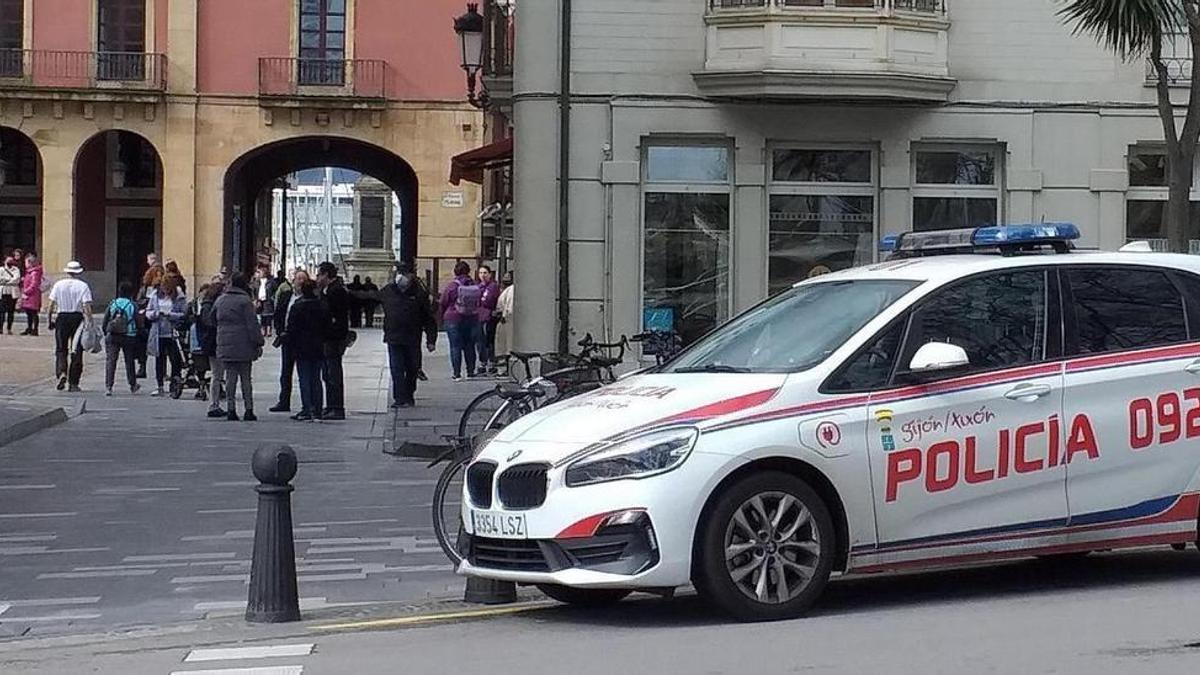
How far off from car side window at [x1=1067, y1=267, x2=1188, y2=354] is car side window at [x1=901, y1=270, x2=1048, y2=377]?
0.21 m

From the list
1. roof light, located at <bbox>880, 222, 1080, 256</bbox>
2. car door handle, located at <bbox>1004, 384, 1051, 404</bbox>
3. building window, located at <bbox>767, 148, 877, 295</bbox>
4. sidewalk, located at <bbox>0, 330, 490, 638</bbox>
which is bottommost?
sidewalk, located at <bbox>0, 330, 490, 638</bbox>

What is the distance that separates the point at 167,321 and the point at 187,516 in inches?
459

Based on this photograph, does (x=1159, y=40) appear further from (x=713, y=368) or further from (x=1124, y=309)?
(x=713, y=368)

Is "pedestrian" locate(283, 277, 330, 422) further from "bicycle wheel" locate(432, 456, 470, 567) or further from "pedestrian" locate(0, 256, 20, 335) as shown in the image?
"pedestrian" locate(0, 256, 20, 335)

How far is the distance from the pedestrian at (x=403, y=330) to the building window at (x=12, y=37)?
93.9ft

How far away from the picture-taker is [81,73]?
157 ft

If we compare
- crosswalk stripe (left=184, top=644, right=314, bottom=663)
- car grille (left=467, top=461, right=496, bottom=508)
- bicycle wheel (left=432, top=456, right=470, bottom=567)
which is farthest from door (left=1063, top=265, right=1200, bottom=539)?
crosswalk stripe (left=184, top=644, right=314, bottom=663)

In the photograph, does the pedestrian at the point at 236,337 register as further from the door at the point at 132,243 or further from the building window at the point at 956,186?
the door at the point at 132,243

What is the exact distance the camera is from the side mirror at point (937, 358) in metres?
8.38

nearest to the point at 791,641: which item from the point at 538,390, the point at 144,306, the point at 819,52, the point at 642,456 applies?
the point at 642,456

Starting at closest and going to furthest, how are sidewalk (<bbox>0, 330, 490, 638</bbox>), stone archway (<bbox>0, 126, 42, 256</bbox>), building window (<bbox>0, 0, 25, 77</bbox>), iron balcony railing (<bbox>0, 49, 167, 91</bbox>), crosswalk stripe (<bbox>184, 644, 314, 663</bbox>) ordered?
1. crosswalk stripe (<bbox>184, 644, 314, 663</bbox>)
2. sidewalk (<bbox>0, 330, 490, 638</bbox>)
3. iron balcony railing (<bbox>0, 49, 167, 91</bbox>)
4. building window (<bbox>0, 0, 25, 77</bbox>)
5. stone archway (<bbox>0, 126, 42, 256</bbox>)

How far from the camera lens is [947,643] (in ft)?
25.2

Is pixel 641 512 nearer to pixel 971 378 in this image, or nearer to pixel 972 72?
pixel 971 378

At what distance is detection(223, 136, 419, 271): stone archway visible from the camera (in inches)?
1933
